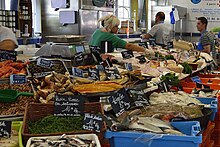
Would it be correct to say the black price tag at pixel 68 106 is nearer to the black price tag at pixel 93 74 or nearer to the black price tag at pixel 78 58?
the black price tag at pixel 93 74

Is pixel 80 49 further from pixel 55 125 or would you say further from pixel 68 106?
pixel 55 125

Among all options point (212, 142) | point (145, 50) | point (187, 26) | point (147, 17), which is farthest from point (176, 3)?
point (212, 142)

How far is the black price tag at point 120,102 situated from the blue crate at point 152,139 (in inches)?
14.8

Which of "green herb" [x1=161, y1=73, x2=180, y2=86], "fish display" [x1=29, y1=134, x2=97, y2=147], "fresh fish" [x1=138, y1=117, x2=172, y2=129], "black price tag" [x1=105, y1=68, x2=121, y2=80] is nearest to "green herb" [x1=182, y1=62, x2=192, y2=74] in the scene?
"green herb" [x1=161, y1=73, x2=180, y2=86]

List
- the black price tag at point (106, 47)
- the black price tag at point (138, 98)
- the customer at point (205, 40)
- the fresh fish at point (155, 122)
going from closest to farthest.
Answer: the fresh fish at point (155, 122) < the black price tag at point (138, 98) < the black price tag at point (106, 47) < the customer at point (205, 40)

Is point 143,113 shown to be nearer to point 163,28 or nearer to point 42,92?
point 42,92

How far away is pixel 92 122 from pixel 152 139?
0.40 metres

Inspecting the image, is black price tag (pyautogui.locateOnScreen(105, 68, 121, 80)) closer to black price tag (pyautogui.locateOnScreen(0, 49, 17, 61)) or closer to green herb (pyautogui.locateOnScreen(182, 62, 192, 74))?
black price tag (pyautogui.locateOnScreen(0, 49, 17, 61))

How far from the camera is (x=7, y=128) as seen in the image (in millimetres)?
2404

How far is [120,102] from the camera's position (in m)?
2.94

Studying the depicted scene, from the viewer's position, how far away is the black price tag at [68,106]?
8.65 ft

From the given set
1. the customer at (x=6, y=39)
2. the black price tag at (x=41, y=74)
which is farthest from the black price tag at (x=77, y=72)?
the customer at (x=6, y=39)

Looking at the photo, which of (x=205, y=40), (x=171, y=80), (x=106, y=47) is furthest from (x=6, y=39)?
(x=205, y=40)

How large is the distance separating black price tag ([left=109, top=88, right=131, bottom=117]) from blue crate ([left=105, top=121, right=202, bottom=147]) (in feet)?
1.23
